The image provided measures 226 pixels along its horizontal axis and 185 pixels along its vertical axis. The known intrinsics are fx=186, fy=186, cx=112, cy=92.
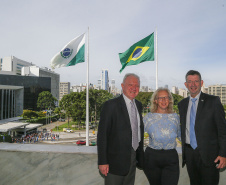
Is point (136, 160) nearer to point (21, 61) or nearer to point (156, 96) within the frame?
point (156, 96)

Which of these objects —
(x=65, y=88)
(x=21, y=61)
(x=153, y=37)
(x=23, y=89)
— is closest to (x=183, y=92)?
(x=65, y=88)

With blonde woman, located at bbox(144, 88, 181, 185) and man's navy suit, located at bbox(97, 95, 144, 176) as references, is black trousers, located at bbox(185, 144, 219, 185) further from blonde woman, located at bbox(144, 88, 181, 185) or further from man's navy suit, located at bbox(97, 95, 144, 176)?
man's navy suit, located at bbox(97, 95, 144, 176)

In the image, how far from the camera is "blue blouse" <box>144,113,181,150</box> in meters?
2.50

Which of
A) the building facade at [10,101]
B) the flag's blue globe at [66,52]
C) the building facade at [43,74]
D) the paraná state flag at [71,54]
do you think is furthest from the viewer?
the building facade at [43,74]

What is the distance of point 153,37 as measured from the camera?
9938 millimetres

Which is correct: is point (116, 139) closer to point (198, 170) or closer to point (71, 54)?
point (198, 170)

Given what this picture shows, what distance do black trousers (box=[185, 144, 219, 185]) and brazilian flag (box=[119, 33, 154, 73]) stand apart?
685cm

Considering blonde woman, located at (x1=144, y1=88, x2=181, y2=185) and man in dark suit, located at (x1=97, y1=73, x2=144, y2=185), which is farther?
blonde woman, located at (x1=144, y1=88, x2=181, y2=185)

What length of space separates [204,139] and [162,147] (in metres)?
0.54

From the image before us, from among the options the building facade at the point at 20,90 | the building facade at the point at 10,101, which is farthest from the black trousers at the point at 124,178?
the building facade at the point at 20,90

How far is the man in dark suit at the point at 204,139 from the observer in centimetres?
236

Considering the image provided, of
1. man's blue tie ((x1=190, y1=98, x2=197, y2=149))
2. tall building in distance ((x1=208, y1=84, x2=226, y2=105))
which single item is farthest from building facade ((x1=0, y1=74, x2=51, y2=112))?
tall building in distance ((x1=208, y1=84, x2=226, y2=105))

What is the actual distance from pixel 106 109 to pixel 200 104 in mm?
1289

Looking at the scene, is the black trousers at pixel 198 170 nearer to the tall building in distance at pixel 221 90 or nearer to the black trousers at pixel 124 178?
the black trousers at pixel 124 178
